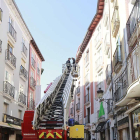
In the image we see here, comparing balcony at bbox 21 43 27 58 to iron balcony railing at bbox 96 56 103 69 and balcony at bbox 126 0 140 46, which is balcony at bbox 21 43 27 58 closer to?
iron balcony railing at bbox 96 56 103 69

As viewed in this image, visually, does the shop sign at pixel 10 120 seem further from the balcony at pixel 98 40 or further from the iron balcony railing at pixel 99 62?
the balcony at pixel 98 40

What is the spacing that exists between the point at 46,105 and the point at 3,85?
22.2ft

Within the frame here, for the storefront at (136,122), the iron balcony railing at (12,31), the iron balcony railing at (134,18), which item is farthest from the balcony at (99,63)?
the storefront at (136,122)

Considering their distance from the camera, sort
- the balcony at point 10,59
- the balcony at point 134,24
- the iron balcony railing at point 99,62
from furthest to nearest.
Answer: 1. the iron balcony railing at point 99,62
2. the balcony at point 10,59
3. the balcony at point 134,24

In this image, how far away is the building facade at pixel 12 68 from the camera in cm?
2003

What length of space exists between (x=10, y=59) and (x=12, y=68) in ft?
3.32

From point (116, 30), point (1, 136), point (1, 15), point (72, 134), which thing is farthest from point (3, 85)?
point (116, 30)

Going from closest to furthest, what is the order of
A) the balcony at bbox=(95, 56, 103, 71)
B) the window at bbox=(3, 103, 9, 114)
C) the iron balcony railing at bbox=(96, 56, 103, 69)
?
the window at bbox=(3, 103, 9, 114), the balcony at bbox=(95, 56, 103, 71), the iron balcony railing at bbox=(96, 56, 103, 69)

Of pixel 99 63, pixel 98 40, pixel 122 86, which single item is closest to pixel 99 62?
pixel 99 63

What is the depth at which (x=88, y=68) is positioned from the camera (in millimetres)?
29812

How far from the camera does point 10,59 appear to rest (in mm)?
22031

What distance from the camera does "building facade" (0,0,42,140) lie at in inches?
788

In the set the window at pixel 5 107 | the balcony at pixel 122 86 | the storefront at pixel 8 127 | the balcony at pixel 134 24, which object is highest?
the balcony at pixel 134 24

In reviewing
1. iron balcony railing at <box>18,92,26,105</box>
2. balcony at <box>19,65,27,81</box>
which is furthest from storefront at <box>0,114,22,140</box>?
→ balcony at <box>19,65,27,81</box>
